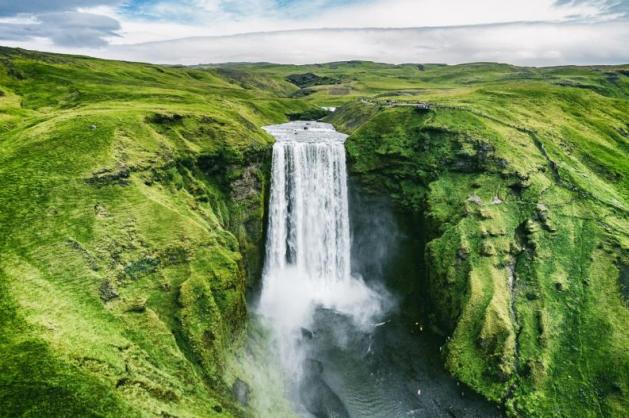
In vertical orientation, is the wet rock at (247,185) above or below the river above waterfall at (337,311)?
above

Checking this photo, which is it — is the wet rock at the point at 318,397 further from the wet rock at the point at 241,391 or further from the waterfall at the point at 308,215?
the waterfall at the point at 308,215

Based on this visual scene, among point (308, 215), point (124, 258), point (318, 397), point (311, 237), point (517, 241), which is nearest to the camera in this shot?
point (124, 258)

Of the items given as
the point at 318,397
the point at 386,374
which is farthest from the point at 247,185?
the point at 386,374

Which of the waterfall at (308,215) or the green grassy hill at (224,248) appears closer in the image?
the green grassy hill at (224,248)

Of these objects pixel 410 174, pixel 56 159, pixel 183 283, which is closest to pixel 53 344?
pixel 183 283

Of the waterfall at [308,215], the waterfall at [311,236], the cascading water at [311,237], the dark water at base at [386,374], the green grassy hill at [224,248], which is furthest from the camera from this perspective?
the waterfall at [308,215]

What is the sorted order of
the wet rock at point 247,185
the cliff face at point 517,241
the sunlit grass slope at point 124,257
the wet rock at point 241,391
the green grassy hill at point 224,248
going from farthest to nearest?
the wet rock at point 247,185 < the cliff face at point 517,241 < the wet rock at point 241,391 < the green grassy hill at point 224,248 < the sunlit grass slope at point 124,257

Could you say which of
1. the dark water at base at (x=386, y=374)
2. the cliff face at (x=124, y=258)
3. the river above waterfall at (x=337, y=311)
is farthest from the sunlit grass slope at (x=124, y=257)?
the dark water at base at (x=386, y=374)

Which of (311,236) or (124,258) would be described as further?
(311,236)

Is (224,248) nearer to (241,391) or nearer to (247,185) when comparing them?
(247,185)
